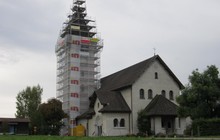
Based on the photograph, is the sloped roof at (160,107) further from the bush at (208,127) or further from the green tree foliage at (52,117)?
the green tree foliage at (52,117)

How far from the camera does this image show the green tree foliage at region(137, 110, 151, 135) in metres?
50.0

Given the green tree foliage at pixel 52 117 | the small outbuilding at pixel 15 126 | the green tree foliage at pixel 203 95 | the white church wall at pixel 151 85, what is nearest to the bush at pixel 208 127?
the green tree foliage at pixel 203 95

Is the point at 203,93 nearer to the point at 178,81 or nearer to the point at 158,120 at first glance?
the point at 158,120

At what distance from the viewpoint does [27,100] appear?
80.1 metres

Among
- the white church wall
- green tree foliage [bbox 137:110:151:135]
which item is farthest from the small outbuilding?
green tree foliage [bbox 137:110:151:135]

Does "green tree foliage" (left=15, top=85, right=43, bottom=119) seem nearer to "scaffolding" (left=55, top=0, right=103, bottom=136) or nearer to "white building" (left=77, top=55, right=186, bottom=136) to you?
"scaffolding" (left=55, top=0, right=103, bottom=136)

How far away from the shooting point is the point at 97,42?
71688mm

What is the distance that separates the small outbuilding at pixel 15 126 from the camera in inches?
2427

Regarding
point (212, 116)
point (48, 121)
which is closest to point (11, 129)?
point (48, 121)

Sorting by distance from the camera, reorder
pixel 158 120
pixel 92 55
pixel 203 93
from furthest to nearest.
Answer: pixel 92 55 < pixel 158 120 < pixel 203 93

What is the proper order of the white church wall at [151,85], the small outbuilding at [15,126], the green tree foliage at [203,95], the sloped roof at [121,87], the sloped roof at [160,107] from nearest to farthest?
the green tree foliage at [203,95] → the sloped roof at [160,107] → the sloped roof at [121,87] → the white church wall at [151,85] → the small outbuilding at [15,126]

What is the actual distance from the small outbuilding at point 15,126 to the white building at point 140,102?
39.6 feet

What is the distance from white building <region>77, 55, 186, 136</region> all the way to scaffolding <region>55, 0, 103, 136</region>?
8.93 m

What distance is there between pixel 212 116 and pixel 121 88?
17049 mm
